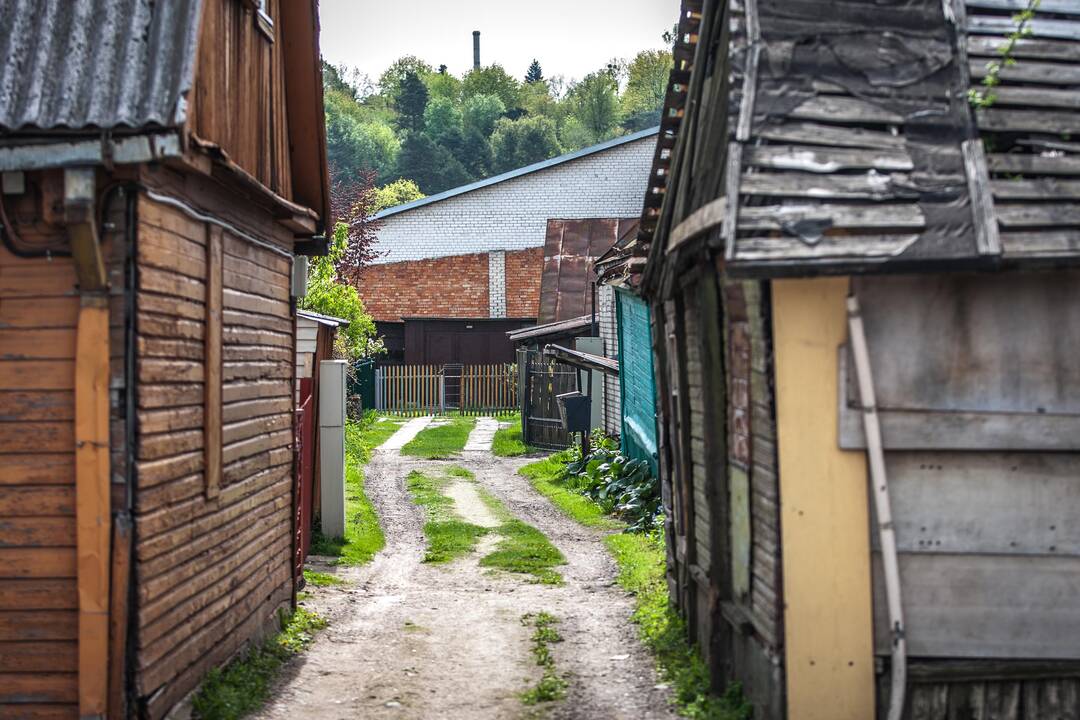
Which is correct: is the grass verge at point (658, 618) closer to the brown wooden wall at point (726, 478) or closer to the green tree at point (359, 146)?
the brown wooden wall at point (726, 478)

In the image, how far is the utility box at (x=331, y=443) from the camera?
545 inches

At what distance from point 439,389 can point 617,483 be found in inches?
699

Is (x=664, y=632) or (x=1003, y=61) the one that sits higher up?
(x=1003, y=61)

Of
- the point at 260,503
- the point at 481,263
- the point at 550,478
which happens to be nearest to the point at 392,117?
the point at 481,263

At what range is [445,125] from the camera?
265 ft

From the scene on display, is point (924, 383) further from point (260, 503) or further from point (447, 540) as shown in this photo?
point (447, 540)

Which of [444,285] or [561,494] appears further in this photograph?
[444,285]

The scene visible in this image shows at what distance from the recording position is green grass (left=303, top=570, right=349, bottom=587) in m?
12.2

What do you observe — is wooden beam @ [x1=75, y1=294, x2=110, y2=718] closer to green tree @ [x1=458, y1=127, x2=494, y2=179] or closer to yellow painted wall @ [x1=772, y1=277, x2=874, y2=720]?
yellow painted wall @ [x1=772, y1=277, x2=874, y2=720]

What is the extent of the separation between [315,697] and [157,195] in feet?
11.7


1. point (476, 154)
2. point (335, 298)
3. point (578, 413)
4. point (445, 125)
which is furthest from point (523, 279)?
point (445, 125)

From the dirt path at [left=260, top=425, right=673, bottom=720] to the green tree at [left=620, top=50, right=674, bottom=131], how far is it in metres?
77.4

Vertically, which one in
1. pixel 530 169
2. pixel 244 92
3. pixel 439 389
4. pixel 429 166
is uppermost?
pixel 429 166

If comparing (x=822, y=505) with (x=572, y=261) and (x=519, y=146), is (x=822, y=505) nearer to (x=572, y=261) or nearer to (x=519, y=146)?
(x=572, y=261)
